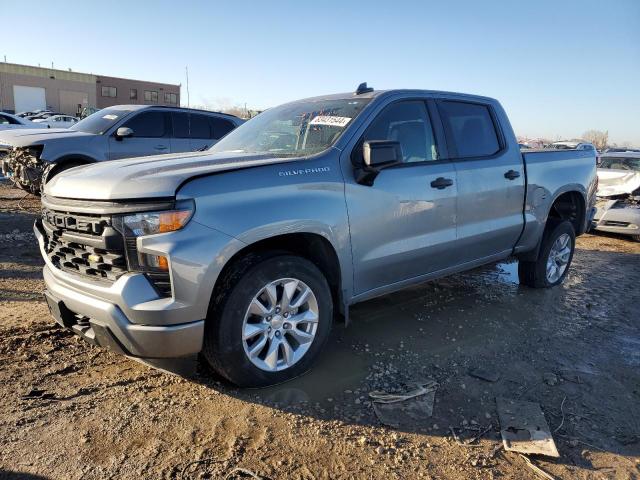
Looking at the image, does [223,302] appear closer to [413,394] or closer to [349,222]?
[349,222]

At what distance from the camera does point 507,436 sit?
282cm

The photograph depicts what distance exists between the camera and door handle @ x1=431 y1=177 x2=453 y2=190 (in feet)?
12.9

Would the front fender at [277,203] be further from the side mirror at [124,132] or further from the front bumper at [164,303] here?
the side mirror at [124,132]

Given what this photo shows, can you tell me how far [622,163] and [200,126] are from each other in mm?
8792

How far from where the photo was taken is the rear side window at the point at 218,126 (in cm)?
999

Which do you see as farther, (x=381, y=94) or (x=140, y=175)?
(x=381, y=94)

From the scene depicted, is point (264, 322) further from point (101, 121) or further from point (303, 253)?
point (101, 121)

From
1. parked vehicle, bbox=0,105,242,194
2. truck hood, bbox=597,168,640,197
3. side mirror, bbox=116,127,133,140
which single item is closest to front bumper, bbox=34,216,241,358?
parked vehicle, bbox=0,105,242,194

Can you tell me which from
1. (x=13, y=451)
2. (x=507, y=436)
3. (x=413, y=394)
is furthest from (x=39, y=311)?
(x=507, y=436)

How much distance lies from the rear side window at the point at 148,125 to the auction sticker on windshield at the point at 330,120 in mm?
6087

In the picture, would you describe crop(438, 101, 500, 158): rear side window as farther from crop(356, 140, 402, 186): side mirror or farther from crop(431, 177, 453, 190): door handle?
crop(356, 140, 402, 186): side mirror

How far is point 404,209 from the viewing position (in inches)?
146

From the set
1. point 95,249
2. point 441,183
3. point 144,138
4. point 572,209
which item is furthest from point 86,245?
point 144,138

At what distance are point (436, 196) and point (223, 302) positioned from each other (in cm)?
197
